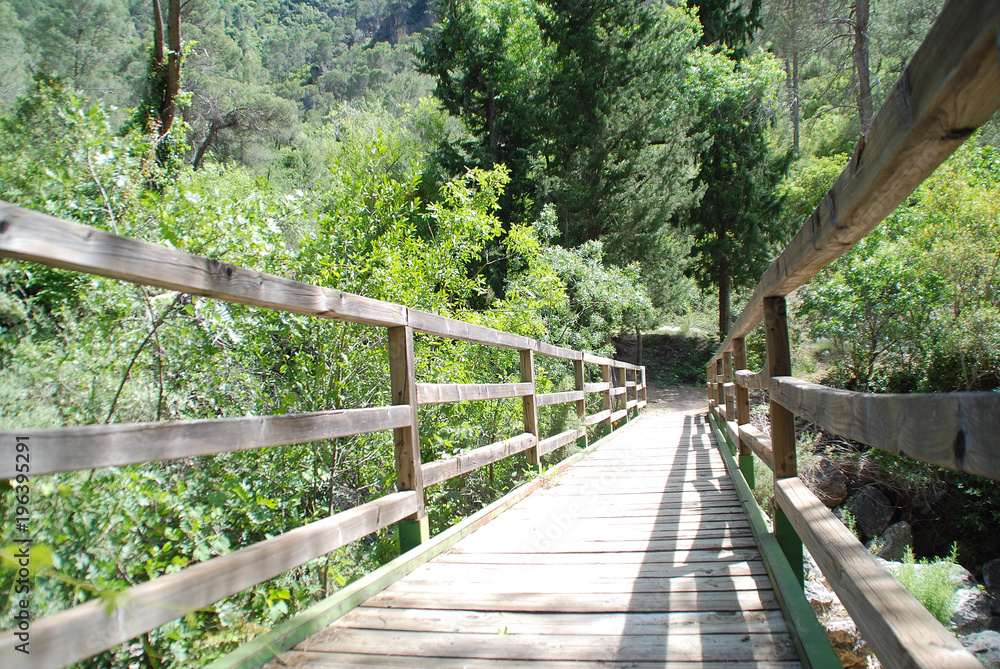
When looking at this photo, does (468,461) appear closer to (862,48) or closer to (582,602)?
(582,602)

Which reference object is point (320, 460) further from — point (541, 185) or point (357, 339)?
point (541, 185)

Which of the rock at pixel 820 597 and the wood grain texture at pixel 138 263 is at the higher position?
the wood grain texture at pixel 138 263

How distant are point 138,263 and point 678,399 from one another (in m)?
19.3

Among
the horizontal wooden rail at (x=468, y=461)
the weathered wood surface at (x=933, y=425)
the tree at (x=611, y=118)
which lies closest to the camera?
the weathered wood surface at (x=933, y=425)

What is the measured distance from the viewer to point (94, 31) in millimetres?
22609

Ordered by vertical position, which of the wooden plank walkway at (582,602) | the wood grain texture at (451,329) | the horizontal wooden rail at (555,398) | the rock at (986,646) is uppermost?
the wood grain texture at (451,329)

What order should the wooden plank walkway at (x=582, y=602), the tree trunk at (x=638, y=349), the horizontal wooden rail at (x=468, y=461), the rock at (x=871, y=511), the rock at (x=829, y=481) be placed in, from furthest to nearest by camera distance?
1. the tree trunk at (x=638, y=349)
2. the rock at (x=829, y=481)
3. the rock at (x=871, y=511)
4. the horizontal wooden rail at (x=468, y=461)
5. the wooden plank walkway at (x=582, y=602)

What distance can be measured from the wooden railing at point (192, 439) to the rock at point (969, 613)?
6.36 meters

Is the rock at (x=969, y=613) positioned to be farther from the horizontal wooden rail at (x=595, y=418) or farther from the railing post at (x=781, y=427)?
the railing post at (x=781, y=427)

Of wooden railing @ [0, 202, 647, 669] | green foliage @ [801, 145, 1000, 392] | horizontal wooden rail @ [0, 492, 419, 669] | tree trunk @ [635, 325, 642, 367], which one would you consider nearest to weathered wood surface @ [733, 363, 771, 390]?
wooden railing @ [0, 202, 647, 669]

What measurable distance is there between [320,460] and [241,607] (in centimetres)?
115

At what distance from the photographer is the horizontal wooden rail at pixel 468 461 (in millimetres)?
3053

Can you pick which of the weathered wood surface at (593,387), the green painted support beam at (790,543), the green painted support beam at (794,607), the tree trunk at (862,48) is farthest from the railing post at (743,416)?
the tree trunk at (862,48)

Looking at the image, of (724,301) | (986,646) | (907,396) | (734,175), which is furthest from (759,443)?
(734,175)
